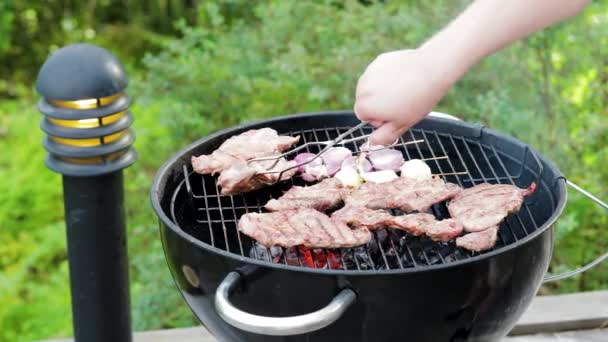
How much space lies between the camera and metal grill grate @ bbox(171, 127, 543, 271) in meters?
2.08

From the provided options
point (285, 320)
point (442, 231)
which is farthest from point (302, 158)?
point (285, 320)

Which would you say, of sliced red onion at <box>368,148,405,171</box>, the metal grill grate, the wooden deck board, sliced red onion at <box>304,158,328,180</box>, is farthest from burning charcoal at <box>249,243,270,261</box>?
the wooden deck board

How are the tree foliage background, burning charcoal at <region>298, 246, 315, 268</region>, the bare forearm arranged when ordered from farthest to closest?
the tree foliage background → burning charcoal at <region>298, 246, 315, 268</region> → the bare forearm

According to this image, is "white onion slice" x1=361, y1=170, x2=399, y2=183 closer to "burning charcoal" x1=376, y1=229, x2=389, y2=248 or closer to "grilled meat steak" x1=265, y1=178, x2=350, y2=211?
Result: "grilled meat steak" x1=265, y1=178, x2=350, y2=211

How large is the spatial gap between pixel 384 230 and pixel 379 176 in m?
0.22

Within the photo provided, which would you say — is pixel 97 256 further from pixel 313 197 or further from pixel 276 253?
pixel 313 197

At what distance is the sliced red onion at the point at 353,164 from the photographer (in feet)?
7.79

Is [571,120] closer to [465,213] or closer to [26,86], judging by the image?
[465,213]

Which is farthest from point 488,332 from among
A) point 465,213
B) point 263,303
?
point 263,303

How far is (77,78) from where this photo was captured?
82.5 inches

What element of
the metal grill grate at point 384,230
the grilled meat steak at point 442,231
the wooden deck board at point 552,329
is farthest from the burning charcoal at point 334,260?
the wooden deck board at point 552,329

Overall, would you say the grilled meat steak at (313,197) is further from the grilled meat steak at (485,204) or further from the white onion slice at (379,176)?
the grilled meat steak at (485,204)

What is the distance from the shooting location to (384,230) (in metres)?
2.15

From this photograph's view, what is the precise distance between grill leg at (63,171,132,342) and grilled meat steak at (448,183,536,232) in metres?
0.92
